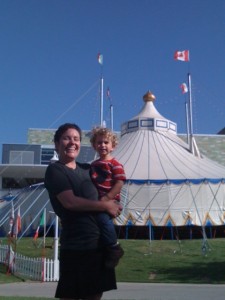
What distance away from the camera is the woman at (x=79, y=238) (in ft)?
8.20

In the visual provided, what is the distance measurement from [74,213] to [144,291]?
22.2 feet

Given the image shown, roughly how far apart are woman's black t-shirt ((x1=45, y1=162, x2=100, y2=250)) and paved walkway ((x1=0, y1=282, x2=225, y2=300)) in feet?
17.9

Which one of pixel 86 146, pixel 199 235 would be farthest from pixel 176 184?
pixel 86 146

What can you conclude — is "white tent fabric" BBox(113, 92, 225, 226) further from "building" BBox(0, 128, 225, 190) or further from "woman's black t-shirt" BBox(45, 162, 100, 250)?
"woman's black t-shirt" BBox(45, 162, 100, 250)

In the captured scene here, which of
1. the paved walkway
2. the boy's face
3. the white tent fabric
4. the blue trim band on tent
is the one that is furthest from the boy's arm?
the blue trim band on tent

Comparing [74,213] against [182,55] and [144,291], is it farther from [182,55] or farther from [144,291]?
[182,55]

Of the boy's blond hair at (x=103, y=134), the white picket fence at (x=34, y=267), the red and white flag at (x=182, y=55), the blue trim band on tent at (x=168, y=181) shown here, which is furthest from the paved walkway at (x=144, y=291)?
the red and white flag at (x=182, y=55)

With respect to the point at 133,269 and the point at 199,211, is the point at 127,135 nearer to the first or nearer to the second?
the point at 199,211

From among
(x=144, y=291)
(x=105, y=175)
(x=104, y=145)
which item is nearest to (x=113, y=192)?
(x=105, y=175)

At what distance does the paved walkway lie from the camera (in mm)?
8016

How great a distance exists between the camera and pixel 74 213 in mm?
2521

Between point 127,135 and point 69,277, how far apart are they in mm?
20944

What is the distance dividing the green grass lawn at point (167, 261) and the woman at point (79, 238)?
8.14 meters

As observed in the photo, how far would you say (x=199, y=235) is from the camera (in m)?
18.7
